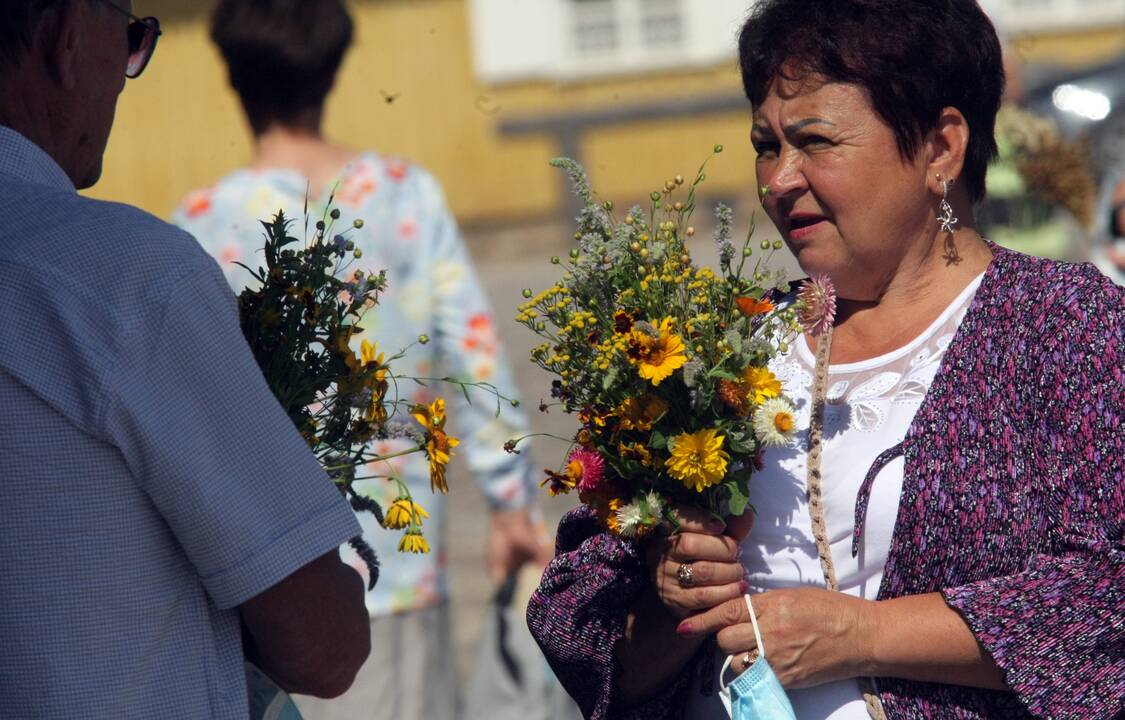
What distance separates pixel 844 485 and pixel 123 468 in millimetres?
1197

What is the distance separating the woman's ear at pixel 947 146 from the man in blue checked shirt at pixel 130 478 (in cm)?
124

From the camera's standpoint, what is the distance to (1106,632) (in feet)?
7.41

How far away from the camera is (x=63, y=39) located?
199 centimetres

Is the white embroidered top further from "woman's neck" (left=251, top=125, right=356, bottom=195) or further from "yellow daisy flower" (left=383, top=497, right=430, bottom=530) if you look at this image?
"woman's neck" (left=251, top=125, right=356, bottom=195)

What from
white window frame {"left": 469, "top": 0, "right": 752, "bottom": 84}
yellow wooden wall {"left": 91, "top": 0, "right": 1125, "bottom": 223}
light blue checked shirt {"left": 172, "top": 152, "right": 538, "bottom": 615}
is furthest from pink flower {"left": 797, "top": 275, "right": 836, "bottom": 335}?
white window frame {"left": 469, "top": 0, "right": 752, "bottom": 84}

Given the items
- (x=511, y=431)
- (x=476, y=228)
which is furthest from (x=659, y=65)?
(x=511, y=431)

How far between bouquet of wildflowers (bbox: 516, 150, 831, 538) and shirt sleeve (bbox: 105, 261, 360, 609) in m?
0.52

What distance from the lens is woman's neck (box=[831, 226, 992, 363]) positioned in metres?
2.56

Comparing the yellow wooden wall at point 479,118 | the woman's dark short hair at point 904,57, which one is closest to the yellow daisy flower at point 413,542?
the woman's dark short hair at point 904,57

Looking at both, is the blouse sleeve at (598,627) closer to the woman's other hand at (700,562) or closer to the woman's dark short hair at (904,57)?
the woman's other hand at (700,562)

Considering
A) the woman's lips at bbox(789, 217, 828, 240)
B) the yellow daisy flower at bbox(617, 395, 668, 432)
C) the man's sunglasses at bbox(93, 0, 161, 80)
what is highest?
the man's sunglasses at bbox(93, 0, 161, 80)

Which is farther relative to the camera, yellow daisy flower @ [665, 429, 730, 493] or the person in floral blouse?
the person in floral blouse

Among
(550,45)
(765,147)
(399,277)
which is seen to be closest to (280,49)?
(399,277)

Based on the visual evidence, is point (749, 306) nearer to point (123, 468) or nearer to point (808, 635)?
point (808, 635)
